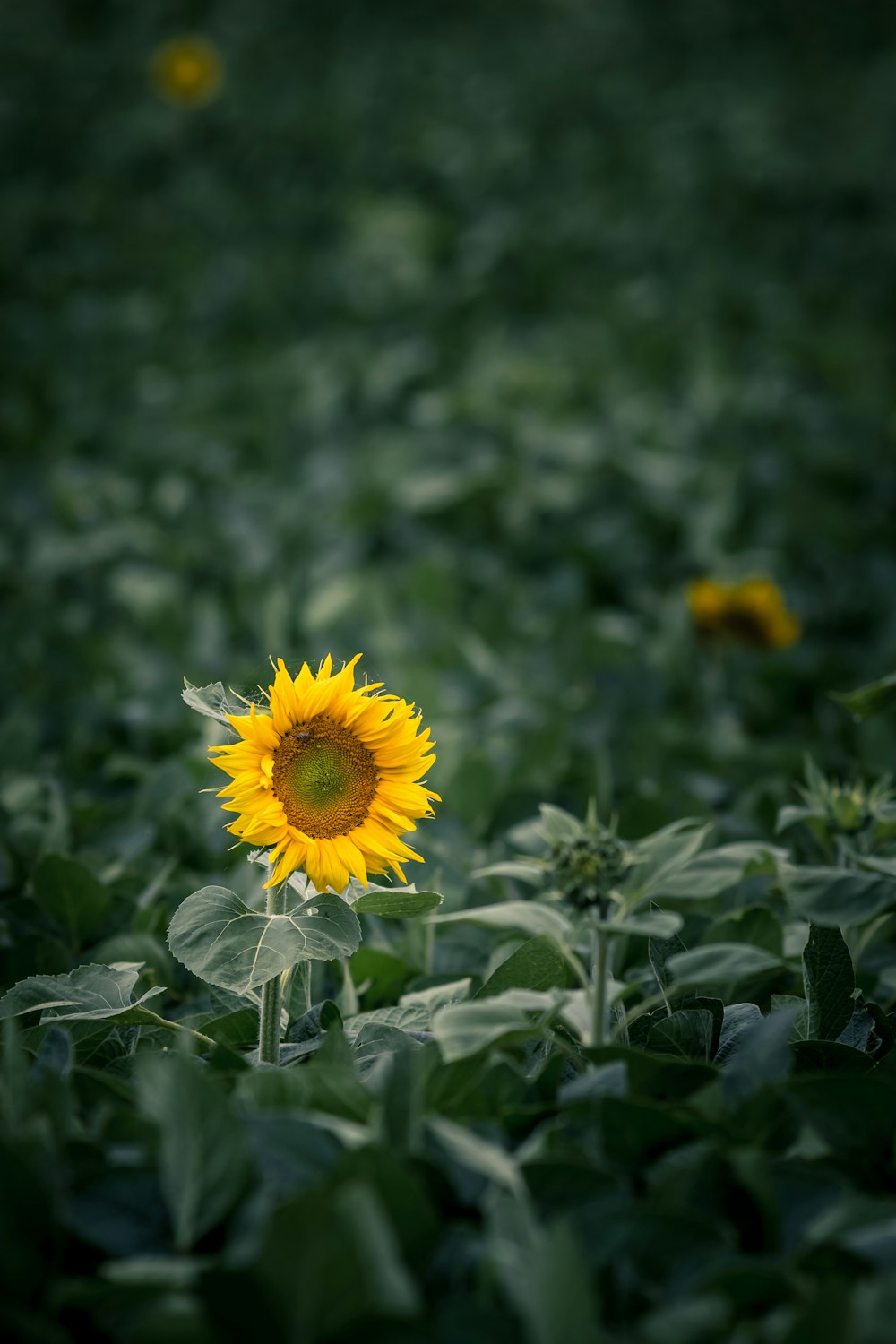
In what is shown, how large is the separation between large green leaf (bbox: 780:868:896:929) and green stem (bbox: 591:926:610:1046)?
0.21 metres

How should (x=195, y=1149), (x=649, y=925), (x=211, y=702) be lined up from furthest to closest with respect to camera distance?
1. (x=211, y=702)
2. (x=649, y=925)
3. (x=195, y=1149)

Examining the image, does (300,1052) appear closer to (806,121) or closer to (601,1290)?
(601,1290)

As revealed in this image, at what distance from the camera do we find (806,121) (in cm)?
525

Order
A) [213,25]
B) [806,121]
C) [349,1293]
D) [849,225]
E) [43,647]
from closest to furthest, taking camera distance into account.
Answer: [349,1293]
[43,647]
[849,225]
[806,121]
[213,25]

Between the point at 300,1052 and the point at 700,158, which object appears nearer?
the point at 300,1052

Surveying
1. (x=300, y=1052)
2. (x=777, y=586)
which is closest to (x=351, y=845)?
(x=300, y=1052)

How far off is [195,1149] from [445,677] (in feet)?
4.96

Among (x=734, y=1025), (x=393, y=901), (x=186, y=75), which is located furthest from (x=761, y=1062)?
(x=186, y=75)

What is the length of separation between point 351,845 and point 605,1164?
0.36 meters

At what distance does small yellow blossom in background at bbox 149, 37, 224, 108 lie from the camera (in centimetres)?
507

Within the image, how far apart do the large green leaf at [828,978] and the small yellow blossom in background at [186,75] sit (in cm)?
511

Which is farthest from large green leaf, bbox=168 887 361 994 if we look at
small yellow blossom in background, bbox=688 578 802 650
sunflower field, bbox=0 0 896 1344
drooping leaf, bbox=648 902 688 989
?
small yellow blossom in background, bbox=688 578 802 650

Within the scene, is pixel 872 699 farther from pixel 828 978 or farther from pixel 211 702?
pixel 211 702

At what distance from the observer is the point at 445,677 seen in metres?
2.27
